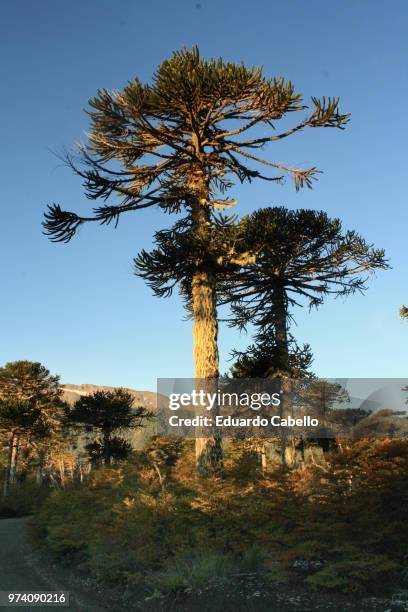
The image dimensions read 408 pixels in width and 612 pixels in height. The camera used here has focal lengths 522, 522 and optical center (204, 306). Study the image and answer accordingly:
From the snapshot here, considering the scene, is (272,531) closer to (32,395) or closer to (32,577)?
(32,577)

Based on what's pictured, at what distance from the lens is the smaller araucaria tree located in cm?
2952

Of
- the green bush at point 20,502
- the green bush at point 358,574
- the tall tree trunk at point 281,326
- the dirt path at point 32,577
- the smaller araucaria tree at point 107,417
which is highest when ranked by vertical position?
the tall tree trunk at point 281,326

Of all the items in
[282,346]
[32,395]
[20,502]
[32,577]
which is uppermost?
[282,346]

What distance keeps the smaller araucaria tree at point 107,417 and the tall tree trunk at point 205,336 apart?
16.5 meters

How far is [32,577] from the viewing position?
32.6 feet

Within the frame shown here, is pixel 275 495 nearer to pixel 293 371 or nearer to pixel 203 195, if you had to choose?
pixel 203 195

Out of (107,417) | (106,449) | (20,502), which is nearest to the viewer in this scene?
(20,502)

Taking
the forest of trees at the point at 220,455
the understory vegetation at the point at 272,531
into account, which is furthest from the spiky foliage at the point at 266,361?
the understory vegetation at the point at 272,531

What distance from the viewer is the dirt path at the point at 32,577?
7695mm

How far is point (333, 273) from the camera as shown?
20.4 meters

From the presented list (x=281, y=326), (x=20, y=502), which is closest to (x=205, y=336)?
(x=281, y=326)

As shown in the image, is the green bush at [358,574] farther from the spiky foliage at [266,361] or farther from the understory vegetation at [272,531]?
the spiky foliage at [266,361]

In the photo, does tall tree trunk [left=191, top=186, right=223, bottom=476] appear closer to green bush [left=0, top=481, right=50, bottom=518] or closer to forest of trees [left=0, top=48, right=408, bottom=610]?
forest of trees [left=0, top=48, right=408, bottom=610]

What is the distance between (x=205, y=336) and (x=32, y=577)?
661 cm
